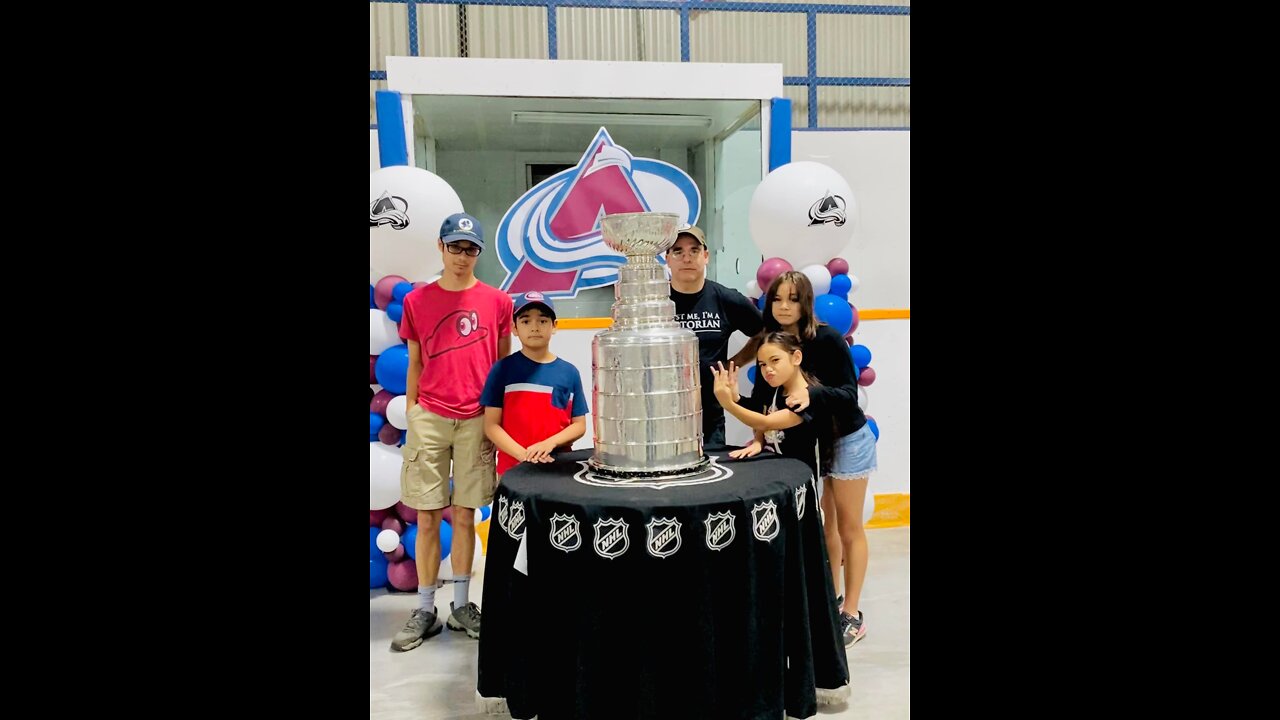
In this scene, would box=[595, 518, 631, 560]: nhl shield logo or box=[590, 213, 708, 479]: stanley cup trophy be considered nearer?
box=[595, 518, 631, 560]: nhl shield logo

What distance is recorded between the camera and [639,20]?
680 cm

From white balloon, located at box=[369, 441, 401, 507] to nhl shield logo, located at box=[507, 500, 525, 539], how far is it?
1680mm

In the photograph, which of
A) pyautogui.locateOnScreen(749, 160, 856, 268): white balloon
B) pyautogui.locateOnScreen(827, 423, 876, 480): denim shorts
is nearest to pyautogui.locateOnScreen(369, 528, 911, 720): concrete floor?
pyautogui.locateOnScreen(827, 423, 876, 480): denim shorts

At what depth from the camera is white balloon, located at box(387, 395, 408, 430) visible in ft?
12.2

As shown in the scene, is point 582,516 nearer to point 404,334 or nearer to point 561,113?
point 404,334

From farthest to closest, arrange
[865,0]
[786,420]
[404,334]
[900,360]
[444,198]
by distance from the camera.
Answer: [865,0] → [900,360] → [444,198] → [404,334] → [786,420]

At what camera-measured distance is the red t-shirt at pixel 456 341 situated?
3.20m

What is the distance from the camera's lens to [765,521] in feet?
7.21

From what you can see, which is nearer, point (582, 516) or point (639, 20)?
point (582, 516)

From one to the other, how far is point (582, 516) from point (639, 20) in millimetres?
5672

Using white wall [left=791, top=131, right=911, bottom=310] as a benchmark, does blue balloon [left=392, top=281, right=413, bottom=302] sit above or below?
below

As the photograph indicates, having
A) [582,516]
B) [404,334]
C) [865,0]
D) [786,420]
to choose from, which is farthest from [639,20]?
[582,516]

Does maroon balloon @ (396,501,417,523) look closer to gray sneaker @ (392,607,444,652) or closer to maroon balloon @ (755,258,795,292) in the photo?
gray sneaker @ (392,607,444,652)

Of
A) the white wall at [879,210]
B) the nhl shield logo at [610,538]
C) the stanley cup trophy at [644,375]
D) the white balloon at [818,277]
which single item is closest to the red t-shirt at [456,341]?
the stanley cup trophy at [644,375]
